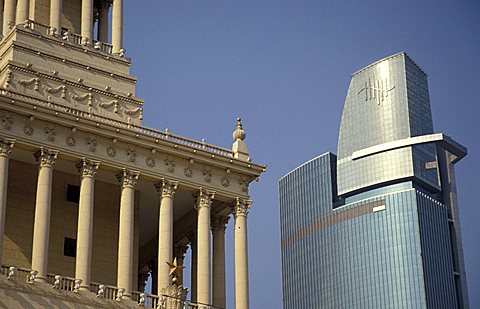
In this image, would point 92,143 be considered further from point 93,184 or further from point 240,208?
point 240,208

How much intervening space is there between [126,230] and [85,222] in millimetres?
2707

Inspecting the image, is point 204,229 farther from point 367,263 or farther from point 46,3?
point 367,263

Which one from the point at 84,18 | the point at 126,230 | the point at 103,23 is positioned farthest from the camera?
the point at 103,23

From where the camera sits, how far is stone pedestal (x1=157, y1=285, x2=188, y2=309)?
56.3 m

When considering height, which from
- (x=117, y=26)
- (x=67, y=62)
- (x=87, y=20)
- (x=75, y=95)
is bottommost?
(x=75, y=95)

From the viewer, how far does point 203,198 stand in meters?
61.7

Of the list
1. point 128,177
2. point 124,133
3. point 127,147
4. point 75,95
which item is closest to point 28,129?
point 124,133

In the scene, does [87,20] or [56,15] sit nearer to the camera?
[56,15]

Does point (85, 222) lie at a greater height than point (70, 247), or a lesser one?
greater

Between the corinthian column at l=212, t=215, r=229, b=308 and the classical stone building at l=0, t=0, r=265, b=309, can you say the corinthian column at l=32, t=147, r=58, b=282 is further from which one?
the corinthian column at l=212, t=215, r=229, b=308

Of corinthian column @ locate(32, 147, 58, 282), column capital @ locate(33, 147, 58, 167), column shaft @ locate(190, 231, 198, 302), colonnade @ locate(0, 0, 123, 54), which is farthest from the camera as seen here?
colonnade @ locate(0, 0, 123, 54)

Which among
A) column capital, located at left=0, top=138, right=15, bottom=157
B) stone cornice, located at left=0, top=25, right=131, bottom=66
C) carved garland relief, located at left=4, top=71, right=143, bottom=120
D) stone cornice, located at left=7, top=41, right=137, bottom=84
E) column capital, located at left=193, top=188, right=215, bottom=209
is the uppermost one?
stone cornice, located at left=0, top=25, right=131, bottom=66


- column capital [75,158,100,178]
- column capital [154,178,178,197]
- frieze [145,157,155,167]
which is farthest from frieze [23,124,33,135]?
column capital [154,178,178,197]

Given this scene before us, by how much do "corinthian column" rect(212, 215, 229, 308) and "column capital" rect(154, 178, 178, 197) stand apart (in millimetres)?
5064
